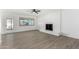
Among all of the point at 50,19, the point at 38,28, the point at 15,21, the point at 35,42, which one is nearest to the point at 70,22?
the point at 50,19

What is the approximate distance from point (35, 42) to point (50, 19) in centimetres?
43

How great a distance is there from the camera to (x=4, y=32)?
164 centimetres

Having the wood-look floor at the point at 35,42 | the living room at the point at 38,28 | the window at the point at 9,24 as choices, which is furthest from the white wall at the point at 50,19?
the window at the point at 9,24

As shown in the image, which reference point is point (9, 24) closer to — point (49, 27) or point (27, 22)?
point (27, 22)

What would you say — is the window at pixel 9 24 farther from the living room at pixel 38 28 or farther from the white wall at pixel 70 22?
the white wall at pixel 70 22

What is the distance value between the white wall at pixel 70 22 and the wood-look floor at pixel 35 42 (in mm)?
92

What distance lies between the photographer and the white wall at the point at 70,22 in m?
1.66

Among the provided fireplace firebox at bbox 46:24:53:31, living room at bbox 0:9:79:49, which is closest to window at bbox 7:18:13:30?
living room at bbox 0:9:79:49

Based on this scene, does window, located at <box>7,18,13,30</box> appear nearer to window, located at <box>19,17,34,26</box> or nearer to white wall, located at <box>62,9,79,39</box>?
window, located at <box>19,17,34,26</box>

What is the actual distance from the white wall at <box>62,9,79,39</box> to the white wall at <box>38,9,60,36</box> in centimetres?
9
